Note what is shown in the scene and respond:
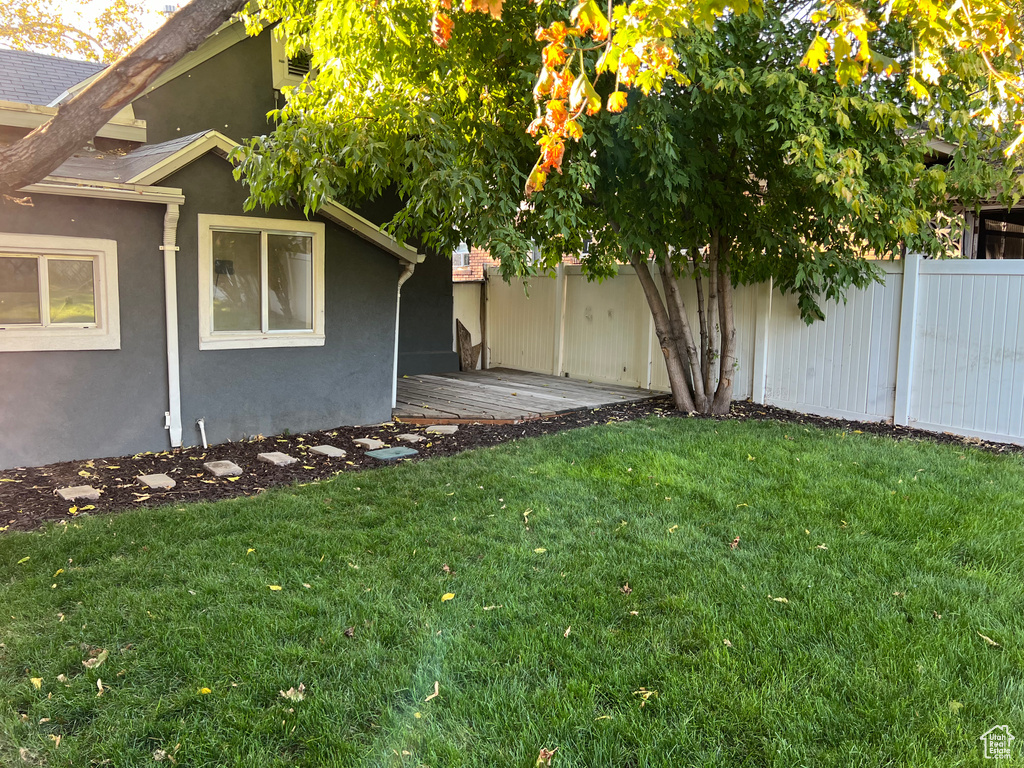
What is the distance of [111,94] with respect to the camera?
4.23 metres

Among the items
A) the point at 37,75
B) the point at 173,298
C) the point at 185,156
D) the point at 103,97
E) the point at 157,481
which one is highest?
the point at 37,75

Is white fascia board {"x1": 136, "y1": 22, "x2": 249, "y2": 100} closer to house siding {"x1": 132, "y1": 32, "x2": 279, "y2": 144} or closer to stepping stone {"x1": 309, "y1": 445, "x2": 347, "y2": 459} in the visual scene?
house siding {"x1": 132, "y1": 32, "x2": 279, "y2": 144}

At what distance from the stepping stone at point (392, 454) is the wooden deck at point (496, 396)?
1.50 meters

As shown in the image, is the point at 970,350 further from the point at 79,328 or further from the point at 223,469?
the point at 79,328

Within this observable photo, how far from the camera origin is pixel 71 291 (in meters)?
6.09

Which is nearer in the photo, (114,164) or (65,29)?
(114,164)

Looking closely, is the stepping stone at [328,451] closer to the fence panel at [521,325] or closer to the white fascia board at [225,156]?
the white fascia board at [225,156]

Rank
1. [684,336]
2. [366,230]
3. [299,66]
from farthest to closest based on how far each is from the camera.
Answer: [299,66] < [684,336] < [366,230]

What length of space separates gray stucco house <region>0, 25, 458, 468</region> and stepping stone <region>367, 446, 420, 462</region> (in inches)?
51.1

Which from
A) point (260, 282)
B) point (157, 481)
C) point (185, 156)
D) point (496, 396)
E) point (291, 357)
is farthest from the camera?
point (496, 396)

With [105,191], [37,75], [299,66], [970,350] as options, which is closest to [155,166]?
[105,191]

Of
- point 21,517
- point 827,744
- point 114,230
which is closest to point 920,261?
point 827,744

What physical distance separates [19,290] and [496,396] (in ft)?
18.2

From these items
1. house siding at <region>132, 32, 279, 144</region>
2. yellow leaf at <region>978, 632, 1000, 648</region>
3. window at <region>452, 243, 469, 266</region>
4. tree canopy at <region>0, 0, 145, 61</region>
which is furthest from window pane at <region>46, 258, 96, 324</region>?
tree canopy at <region>0, 0, 145, 61</region>
